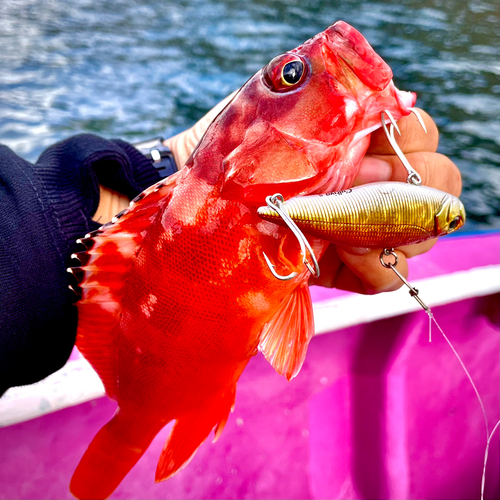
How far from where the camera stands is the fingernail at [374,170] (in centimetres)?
145

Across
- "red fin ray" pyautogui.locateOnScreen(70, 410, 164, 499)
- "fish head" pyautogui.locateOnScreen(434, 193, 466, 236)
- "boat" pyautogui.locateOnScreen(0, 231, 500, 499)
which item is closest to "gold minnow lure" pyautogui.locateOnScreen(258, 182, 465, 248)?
"fish head" pyautogui.locateOnScreen(434, 193, 466, 236)

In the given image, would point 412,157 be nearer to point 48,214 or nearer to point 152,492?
point 48,214

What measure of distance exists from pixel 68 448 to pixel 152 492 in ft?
1.58

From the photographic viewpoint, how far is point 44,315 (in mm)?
1630

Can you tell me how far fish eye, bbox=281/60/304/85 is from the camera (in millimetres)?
1232

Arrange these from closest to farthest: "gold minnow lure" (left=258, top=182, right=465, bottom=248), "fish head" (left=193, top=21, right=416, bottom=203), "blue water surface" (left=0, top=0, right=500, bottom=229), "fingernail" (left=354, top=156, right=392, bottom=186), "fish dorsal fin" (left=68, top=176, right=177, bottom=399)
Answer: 1. "gold minnow lure" (left=258, top=182, right=465, bottom=248)
2. "fish head" (left=193, top=21, right=416, bottom=203)
3. "fish dorsal fin" (left=68, top=176, right=177, bottom=399)
4. "fingernail" (left=354, top=156, right=392, bottom=186)
5. "blue water surface" (left=0, top=0, right=500, bottom=229)

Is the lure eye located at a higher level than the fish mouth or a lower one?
higher

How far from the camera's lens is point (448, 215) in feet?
3.66

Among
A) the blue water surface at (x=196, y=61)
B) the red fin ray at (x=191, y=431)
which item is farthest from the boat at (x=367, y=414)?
the blue water surface at (x=196, y=61)

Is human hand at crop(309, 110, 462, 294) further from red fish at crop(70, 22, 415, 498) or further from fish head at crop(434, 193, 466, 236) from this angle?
fish head at crop(434, 193, 466, 236)

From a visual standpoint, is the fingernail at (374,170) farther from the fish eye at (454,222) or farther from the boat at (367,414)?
the boat at (367,414)

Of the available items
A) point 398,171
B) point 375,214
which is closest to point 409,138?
point 398,171

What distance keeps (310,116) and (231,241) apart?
40 cm

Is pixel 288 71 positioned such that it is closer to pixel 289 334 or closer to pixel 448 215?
pixel 448 215
